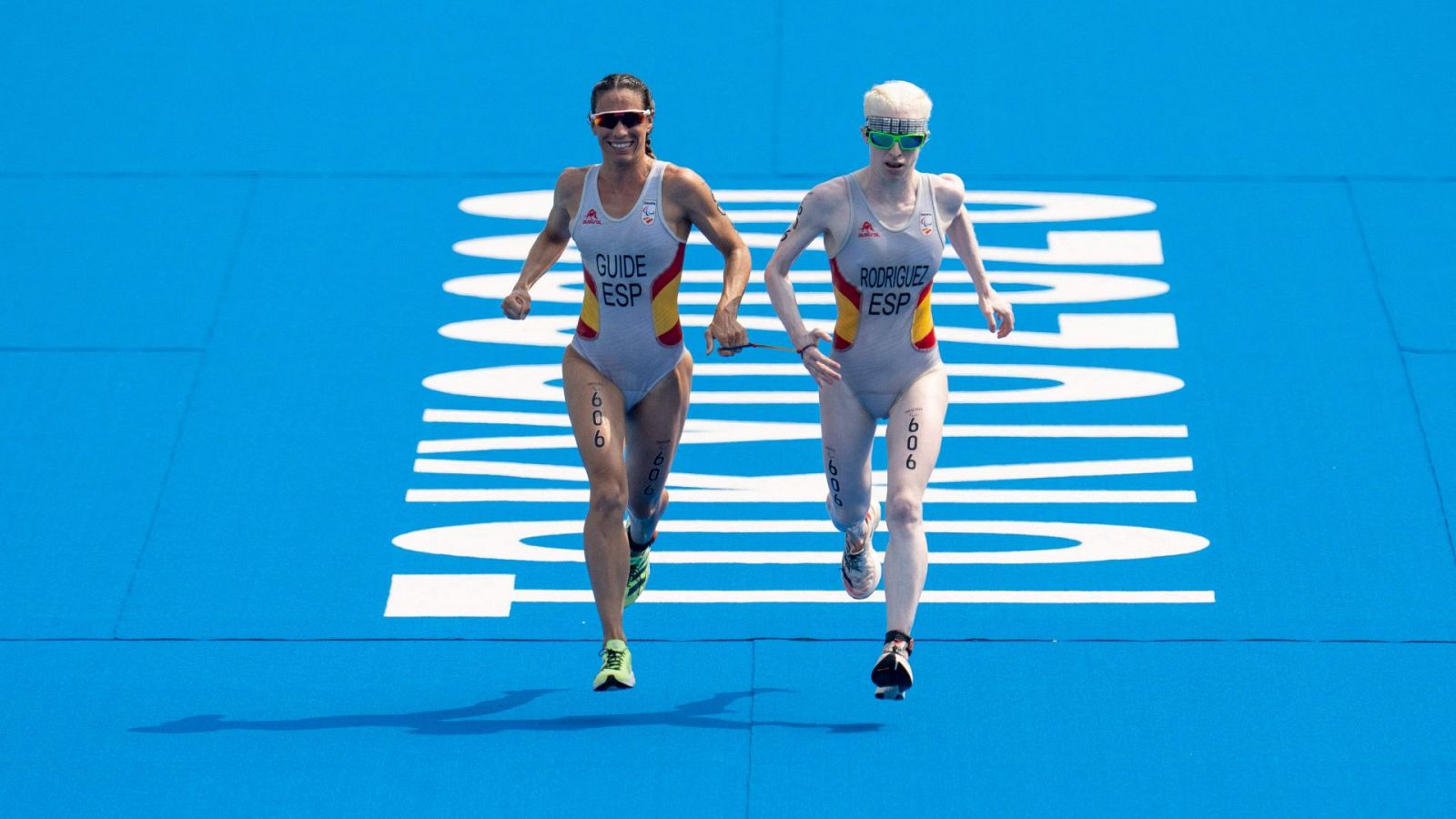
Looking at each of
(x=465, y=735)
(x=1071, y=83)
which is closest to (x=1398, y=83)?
(x=1071, y=83)

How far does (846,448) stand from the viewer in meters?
9.13

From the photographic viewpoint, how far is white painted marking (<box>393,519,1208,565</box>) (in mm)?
10203

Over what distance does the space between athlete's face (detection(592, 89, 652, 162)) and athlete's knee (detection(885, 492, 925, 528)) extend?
1697 millimetres

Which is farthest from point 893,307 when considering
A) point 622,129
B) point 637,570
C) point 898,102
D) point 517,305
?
point 637,570

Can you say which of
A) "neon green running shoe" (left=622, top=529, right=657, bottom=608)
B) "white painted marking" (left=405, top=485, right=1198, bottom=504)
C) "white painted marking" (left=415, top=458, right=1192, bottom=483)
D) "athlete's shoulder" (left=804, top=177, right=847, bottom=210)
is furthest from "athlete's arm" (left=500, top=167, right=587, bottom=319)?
"white painted marking" (left=415, top=458, right=1192, bottom=483)

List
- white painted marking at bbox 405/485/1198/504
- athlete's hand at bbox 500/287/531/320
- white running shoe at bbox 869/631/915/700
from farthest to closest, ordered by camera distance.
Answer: white painted marking at bbox 405/485/1198/504 → athlete's hand at bbox 500/287/531/320 → white running shoe at bbox 869/631/915/700

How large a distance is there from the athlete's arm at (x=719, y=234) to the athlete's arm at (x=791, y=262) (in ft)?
0.42

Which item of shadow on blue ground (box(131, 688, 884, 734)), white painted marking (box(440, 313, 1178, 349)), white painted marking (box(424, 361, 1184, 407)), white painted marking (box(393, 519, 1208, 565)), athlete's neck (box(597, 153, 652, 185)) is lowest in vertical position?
shadow on blue ground (box(131, 688, 884, 734))

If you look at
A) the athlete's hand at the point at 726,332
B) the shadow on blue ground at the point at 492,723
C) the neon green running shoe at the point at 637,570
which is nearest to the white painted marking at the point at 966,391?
the neon green running shoe at the point at 637,570

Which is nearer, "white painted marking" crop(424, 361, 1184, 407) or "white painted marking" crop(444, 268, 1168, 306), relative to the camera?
"white painted marking" crop(424, 361, 1184, 407)

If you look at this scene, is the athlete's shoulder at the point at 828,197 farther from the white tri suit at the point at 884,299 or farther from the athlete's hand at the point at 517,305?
the athlete's hand at the point at 517,305

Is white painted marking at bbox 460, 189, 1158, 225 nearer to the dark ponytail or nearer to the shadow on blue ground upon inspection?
the dark ponytail

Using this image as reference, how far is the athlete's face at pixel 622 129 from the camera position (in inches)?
340

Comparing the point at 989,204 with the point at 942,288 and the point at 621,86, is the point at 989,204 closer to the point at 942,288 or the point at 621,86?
the point at 942,288
